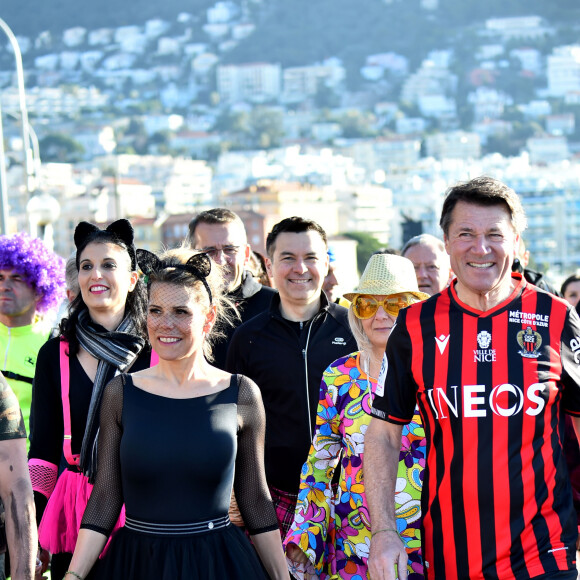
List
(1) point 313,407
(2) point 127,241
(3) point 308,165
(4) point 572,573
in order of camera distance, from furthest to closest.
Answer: (3) point 308,165, (1) point 313,407, (2) point 127,241, (4) point 572,573

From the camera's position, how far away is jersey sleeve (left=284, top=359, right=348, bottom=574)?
4.00 m

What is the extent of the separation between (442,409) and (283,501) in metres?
1.55

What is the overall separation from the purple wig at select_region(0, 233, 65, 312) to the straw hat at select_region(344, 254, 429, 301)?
6.23 ft

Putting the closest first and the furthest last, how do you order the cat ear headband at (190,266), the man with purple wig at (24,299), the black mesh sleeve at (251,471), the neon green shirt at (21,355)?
1. the black mesh sleeve at (251,471)
2. the cat ear headband at (190,266)
3. the neon green shirt at (21,355)
4. the man with purple wig at (24,299)

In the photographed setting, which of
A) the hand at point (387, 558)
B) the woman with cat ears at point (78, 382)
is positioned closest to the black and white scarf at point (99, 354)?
the woman with cat ears at point (78, 382)

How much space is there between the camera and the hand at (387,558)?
11.0 ft

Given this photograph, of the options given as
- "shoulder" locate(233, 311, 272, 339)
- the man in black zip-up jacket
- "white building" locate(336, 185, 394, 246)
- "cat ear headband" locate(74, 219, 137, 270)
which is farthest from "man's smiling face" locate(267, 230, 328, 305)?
"white building" locate(336, 185, 394, 246)

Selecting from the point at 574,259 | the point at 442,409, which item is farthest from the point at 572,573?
the point at 574,259

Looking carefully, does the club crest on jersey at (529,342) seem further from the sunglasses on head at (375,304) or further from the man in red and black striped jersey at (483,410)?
the sunglasses on head at (375,304)

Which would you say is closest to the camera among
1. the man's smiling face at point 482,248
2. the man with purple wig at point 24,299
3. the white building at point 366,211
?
the man's smiling face at point 482,248

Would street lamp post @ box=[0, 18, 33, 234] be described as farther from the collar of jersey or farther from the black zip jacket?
the collar of jersey

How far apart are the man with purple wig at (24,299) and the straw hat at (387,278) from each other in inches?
69.5

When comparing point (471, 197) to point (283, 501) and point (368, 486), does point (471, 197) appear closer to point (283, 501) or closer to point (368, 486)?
point (368, 486)

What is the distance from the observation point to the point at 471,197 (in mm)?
3520
